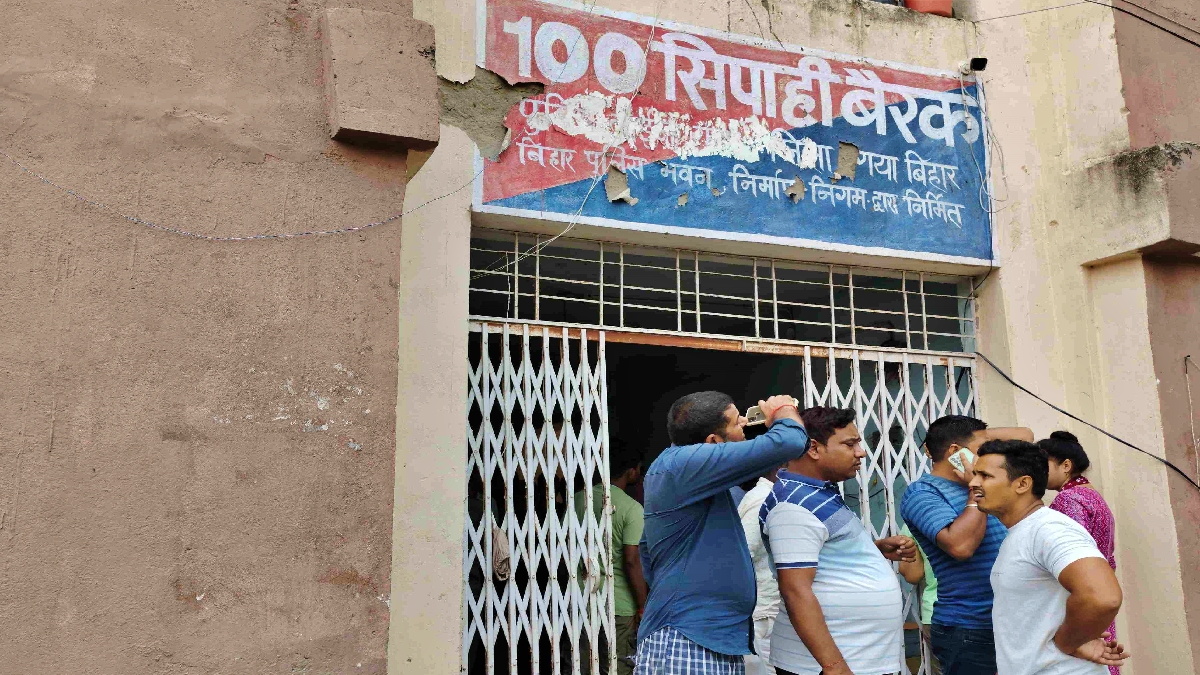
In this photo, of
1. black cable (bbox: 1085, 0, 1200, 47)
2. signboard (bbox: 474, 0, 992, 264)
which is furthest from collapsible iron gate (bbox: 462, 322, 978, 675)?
black cable (bbox: 1085, 0, 1200, 47)

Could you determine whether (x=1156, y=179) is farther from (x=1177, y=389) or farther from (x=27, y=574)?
(x=27, y=574)

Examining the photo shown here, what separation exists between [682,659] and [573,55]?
2864 millimetres

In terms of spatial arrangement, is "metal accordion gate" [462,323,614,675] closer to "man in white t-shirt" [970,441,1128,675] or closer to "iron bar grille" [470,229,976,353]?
"iron bar grille" [470,229,976,353]

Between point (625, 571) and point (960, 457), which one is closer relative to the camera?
point (960, 457)

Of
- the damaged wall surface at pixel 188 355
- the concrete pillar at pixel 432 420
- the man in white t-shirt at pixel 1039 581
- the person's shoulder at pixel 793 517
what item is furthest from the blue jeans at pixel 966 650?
the damaged wall surface at pixel 188 355

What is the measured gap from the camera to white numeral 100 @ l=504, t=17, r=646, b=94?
16.5 ft

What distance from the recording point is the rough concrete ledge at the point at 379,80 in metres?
3.83

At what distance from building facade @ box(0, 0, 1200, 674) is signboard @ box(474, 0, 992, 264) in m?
0.02

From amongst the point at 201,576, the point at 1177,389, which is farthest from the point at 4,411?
the point at 1177,389

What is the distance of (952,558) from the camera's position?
13.9ft

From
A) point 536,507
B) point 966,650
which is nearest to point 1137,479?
point 966,650

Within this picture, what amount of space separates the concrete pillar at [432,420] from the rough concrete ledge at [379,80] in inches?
29.0

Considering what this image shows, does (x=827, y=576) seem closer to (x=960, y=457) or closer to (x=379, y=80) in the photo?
(x=960, y=457)

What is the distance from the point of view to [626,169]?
5.08 meters
